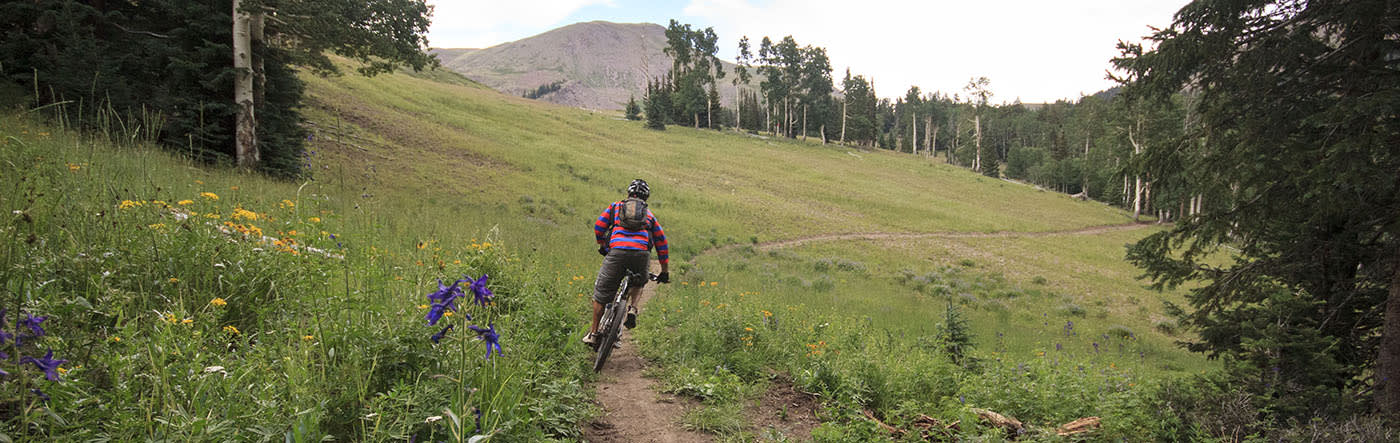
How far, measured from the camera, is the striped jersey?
5766 mm

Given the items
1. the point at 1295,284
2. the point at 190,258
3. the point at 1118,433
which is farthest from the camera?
the point at 1295,284

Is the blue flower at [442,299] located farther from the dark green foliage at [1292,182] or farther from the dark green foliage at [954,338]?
the dark green foliage at [954,338]

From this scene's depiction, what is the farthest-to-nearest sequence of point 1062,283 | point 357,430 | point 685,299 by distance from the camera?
point 1062,283 → point 685,299 → point 357,430

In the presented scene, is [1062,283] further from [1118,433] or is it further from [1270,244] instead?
[1118,433]

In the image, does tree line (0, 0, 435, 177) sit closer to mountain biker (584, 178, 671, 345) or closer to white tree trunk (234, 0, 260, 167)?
white tree trunk (234, 0, 260, 167)

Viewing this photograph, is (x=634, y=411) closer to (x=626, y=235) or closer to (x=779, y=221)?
(x=626, y=235)

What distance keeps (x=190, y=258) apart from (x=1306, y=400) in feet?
29.5

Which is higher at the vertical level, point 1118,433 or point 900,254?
point 1118,433

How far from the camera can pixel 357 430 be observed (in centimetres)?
242

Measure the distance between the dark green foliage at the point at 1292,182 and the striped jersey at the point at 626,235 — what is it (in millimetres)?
5655

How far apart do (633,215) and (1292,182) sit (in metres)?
6.70

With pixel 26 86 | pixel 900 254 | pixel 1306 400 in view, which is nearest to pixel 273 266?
pixel 1306 400

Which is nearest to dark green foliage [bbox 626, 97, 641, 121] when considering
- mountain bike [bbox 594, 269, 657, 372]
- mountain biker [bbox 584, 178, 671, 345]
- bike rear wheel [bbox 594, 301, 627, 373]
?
mountain biker [bbox 584, 178, 671, 345]

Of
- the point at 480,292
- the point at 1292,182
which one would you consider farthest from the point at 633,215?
the point at 1292,182
